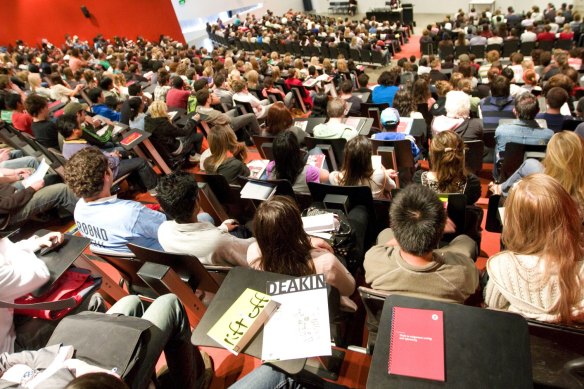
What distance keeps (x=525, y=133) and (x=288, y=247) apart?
8.70ft

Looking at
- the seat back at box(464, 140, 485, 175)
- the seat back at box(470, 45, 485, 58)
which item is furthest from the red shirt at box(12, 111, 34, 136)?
the seat back at box(470, 45, 485, 58)

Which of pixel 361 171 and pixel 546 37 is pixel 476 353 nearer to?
pixel 361 171

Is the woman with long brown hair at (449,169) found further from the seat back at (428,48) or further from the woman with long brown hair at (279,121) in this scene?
the seat back at (428,48)

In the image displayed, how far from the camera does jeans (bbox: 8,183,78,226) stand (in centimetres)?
349

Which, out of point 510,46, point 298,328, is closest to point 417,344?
point 298,328

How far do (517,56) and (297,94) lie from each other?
12.9 ft

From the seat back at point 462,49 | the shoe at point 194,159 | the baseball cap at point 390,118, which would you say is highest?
the baseball cap at point 390,118

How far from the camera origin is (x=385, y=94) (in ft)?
17.8

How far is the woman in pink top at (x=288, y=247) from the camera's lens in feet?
5.64

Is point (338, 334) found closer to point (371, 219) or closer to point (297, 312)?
point (297, 312)

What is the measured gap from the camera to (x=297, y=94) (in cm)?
682

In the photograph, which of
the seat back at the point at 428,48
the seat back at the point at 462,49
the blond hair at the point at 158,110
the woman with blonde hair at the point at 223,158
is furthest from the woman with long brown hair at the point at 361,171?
the seat back at the point at 428,48

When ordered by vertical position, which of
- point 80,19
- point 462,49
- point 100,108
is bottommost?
point 462,49

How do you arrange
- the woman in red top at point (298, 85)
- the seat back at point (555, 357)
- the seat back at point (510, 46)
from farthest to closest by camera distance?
1. the seat back at point (510, 46)
2. the woman in red top at point (298, 85)
3. the seat back at point (555, 357)
